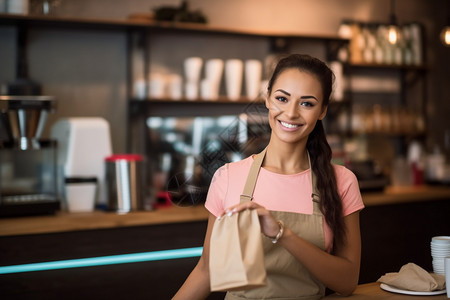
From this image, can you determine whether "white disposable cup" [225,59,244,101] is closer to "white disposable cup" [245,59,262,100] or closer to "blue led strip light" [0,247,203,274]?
"white disposable cup" [245,59,262,100]

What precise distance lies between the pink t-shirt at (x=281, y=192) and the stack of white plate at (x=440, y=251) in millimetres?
279

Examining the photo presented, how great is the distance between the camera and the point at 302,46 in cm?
508

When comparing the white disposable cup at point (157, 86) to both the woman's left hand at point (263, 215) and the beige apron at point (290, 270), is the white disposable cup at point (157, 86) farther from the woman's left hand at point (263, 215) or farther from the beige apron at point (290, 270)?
the woman's left hand at point (263, 215)

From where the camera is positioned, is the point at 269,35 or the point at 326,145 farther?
the point at 269,35

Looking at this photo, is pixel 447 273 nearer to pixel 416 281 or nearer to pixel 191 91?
pixel 416 281

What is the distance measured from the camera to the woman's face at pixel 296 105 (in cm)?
183

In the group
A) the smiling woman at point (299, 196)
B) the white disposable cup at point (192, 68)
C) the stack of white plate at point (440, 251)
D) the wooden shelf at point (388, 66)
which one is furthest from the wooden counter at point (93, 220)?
the wooden shelf at point (388, 66)

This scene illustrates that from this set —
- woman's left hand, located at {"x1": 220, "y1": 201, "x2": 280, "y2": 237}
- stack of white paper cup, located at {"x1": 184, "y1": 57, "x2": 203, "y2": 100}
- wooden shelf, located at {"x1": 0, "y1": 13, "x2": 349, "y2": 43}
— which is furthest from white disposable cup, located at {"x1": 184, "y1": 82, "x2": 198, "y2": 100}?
woman's left hand, located at {"x1": 220, "y1": 201, "x2": 280, "y2": 237}

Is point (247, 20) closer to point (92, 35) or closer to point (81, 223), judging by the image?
point (92, 35)

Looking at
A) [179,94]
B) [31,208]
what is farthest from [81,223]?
[179,94]

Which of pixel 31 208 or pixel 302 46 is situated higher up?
pixel 302 46

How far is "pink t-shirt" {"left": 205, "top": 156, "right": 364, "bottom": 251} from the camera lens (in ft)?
6.15

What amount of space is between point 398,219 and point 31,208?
247cm

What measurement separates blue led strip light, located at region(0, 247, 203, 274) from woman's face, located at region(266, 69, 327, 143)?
1.58m
